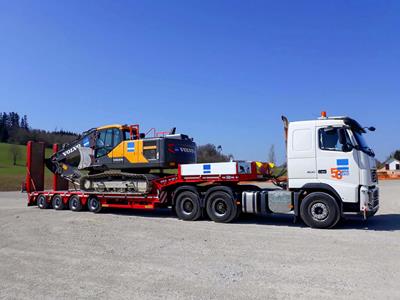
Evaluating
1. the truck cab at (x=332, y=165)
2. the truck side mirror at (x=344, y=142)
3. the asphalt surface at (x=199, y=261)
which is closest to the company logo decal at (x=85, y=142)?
the asphalt surface at (x=199, y=261)

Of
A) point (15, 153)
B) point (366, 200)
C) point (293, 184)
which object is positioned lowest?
point (366, 200)

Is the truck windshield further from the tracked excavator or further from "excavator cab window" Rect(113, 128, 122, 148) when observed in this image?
"excavator cab window" Rect(113, 128, 122, 148)

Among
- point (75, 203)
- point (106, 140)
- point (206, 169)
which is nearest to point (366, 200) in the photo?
point (206, 169)

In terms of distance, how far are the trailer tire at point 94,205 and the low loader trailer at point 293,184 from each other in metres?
0.97

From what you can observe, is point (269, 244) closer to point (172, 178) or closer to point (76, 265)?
point (76, 265)

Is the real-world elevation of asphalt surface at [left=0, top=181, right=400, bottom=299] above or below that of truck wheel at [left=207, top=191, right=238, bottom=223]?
below

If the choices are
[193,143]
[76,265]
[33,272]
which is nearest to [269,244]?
[76,265]

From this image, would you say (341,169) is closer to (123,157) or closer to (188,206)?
(188,206)

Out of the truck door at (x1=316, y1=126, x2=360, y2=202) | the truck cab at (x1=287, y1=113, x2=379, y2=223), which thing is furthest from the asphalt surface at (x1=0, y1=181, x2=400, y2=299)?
the truck door at (x1=316, y1=126, x2=360, y2=202)

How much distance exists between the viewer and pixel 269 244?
346 inches

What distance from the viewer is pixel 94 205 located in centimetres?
1593

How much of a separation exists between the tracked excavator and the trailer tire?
1.35 feet

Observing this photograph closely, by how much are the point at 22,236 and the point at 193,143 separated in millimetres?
Result: 7569

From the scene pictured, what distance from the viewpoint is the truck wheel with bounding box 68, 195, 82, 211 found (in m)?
16.3
